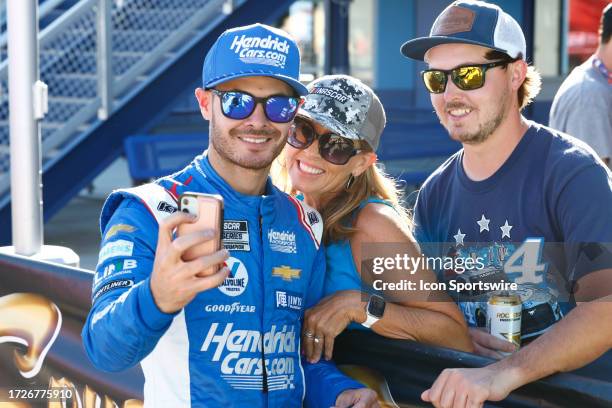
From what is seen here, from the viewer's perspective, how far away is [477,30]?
319 cm

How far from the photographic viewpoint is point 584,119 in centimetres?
Result: 586

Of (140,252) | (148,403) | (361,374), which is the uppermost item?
(140,252)

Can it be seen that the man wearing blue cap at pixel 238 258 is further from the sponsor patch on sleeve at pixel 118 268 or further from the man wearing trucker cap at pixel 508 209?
the man wearing trucker cap at pixel 508 209

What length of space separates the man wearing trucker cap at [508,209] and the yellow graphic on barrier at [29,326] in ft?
5.63

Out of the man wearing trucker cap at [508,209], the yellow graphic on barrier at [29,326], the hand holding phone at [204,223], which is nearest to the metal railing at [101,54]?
the yellow graphic on barrier at [29,326]

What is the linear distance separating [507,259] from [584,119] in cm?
308

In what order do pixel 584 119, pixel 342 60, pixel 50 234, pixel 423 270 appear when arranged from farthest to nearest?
pixel 342 60 < pixel 50 234 < pixel 584 119 < pixel 423 270

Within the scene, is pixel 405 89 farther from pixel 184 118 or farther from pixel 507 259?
pixel 507 259

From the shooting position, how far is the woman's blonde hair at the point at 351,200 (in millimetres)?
3041

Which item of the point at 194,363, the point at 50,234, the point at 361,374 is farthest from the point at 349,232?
the point at 50,234

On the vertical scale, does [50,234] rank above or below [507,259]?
below

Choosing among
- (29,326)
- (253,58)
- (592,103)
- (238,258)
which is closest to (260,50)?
(253,58)

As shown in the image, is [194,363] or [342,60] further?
[342,60]

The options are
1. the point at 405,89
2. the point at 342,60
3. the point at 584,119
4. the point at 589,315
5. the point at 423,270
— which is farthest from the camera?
the point at 405,89
